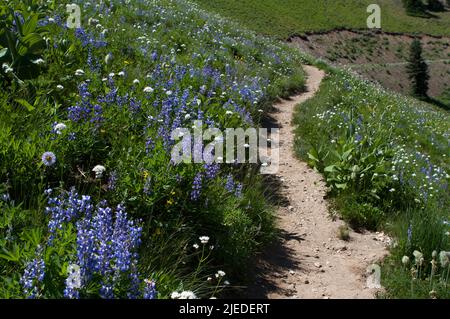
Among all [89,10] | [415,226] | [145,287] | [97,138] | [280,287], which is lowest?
[280,287]

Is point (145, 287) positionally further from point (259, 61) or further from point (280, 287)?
point (259, 61)

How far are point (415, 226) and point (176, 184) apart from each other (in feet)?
9.86

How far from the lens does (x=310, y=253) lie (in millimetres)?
5918

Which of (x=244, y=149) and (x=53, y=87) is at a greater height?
(x=53, y=87)

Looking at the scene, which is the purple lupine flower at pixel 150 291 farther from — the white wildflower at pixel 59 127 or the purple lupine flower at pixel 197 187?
the white wildflower at pixel 59 127

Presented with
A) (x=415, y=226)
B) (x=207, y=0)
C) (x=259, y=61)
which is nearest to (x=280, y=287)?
(x=415, y=226)

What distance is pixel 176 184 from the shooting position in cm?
466

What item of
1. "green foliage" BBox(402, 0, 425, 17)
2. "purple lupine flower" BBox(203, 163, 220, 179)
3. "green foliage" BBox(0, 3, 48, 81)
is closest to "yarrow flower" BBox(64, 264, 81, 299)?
"purple lupine flower" BBox(203, 163, 220, 179)

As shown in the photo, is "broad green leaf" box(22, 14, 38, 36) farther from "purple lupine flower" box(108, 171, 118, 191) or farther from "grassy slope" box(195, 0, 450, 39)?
"grassy slope" box(195, 0, 450, 39)

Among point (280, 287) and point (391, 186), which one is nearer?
point (280, 287)

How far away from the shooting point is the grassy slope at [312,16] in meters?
45.4

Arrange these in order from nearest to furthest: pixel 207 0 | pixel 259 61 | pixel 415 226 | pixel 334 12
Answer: pixel 415 226
pixel 259 61
pixel 207 0
pixel 334 12

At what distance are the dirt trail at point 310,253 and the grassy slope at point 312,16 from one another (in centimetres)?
3464

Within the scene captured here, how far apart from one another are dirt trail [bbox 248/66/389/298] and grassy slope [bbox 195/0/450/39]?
114 feet
